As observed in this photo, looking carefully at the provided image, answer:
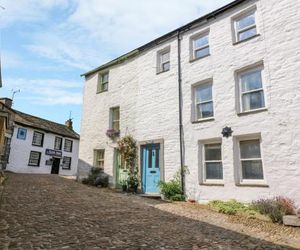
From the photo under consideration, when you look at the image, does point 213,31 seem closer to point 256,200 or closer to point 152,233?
point 256,200

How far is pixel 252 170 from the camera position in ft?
31.9

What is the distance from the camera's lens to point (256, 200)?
360 inches

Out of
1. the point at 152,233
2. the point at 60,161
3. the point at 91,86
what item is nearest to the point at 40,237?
the point at 152,233

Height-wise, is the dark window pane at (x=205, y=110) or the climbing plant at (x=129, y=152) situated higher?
the dark window pane at (x=205, y=110)

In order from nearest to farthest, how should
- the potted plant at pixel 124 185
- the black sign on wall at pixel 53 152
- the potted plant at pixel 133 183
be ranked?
1. the potted plant at pixel 133 183
2. the potted plant at pixel 124 185
3. the black sign on wall at pixel 53 152

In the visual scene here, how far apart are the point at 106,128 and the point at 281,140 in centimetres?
997

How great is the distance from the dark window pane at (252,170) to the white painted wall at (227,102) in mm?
327

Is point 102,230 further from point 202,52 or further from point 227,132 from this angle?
point 202,52

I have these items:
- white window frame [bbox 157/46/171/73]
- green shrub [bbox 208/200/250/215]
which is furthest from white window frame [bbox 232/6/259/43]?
green shrub [bbox 208/200/250/215]

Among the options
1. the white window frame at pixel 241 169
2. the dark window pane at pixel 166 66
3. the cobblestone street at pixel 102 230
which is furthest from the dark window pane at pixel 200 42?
the cobblestone street at pixel 102 230

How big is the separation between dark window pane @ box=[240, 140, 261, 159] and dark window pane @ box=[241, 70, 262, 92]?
2.17 m

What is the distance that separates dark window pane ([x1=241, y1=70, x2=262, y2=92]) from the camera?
10289mm

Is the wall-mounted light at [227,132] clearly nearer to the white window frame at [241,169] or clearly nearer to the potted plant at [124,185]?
the white window frame at [241,169]

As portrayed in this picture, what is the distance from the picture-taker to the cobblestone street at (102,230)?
4.73m
